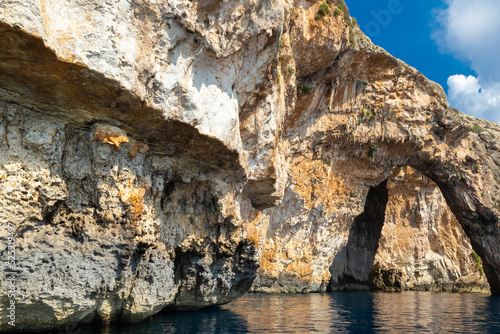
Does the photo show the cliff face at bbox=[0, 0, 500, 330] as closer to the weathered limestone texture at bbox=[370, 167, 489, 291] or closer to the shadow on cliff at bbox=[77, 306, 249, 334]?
the shadow on cliff at bbox=[77, 306, 249, 334]

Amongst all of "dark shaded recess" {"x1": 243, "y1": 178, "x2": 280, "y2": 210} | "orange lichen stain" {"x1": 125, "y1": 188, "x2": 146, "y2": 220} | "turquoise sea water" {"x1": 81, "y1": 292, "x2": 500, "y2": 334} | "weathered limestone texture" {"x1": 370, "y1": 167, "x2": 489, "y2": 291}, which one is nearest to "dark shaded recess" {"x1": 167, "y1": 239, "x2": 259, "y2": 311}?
"turquoise sea water" {"x1": 81, "y1": 292, "x2": 500, "y2": 334}

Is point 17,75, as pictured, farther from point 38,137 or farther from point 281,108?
point 281,108

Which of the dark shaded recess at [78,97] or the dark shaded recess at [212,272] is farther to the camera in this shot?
the dark shaded recess at [212,272]

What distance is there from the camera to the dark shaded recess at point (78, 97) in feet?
20.0

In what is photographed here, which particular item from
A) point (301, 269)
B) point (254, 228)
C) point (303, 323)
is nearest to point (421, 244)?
point (301, 269)

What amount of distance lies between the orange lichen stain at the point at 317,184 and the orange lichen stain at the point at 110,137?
1594cm

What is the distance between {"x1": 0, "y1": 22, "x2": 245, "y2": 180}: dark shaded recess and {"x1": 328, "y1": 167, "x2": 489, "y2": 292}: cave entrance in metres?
26.0

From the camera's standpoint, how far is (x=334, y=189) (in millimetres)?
25422

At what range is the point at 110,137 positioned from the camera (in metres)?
8.09

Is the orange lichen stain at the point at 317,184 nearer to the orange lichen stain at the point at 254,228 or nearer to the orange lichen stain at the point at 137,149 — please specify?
the orange lichen stain at the point at 254,228

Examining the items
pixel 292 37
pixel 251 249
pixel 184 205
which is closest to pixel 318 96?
pixel 292 37

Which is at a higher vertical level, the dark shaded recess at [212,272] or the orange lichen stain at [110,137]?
the orange lichen stain at [110,137]

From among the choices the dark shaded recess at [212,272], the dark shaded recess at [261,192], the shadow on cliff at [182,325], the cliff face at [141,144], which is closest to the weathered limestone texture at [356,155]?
the cliff face at [141,144]

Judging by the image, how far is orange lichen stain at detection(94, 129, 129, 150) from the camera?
26.2ft
